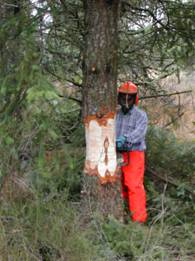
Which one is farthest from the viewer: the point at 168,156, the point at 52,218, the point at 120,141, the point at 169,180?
the point at 168,156

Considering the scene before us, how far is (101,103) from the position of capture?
199 inches

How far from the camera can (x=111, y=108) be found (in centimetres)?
511

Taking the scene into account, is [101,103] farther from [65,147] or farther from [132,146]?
[65,147]

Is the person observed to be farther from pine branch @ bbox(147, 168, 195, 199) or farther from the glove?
pine branch @ bbox(147, 168, 195, 199)

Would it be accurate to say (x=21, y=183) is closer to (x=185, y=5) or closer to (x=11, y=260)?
(x=11, y=260)

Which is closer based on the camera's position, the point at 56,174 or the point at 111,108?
the point at 111,108

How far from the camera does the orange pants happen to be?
5669 mm

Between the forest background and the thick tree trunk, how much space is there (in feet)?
0.76

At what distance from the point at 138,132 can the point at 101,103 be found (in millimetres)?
853

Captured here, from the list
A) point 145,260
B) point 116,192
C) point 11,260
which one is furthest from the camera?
point 116,192

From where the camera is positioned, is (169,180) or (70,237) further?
(169,180)

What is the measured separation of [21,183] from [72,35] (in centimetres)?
234

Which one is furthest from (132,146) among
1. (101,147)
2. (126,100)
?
(101,147)

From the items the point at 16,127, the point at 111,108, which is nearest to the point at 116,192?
the point at 111,108
